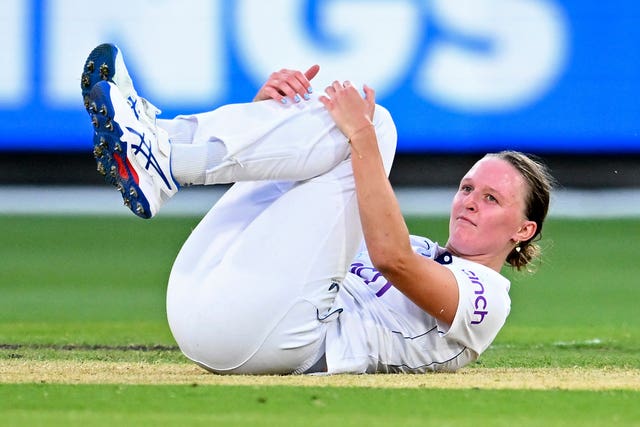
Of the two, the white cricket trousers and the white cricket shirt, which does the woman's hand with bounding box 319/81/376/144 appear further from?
the white cricket shirt

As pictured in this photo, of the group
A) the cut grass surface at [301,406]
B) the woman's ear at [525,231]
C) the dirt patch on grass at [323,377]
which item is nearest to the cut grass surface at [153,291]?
the dirt patch on grass at [323,377]

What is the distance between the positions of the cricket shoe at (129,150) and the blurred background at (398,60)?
675 cm

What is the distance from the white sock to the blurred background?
6729mm

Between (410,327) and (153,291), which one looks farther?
(153,291)

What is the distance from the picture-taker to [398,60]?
10562 mm

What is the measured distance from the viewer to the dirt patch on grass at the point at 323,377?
150 inches

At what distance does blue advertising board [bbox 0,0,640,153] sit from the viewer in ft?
34.5

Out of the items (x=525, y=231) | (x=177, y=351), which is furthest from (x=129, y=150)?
(x=177, y=351)

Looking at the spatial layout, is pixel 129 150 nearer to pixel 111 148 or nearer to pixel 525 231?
pixel 111 148

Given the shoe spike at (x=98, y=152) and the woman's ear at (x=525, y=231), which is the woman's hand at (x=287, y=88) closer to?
the shoe spike at (x=98, y=152)

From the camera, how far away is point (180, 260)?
13.1 feet

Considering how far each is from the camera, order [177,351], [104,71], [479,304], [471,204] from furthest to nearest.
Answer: [177,351] → [471,204] → [479,304] → [104,71]

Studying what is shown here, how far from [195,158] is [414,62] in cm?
692

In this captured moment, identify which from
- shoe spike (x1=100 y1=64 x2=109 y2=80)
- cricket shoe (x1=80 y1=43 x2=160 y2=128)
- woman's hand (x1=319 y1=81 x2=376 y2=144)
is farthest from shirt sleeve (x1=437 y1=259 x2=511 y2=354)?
shoe spike (x1=100 y1=64 x2=109 y2=80)
